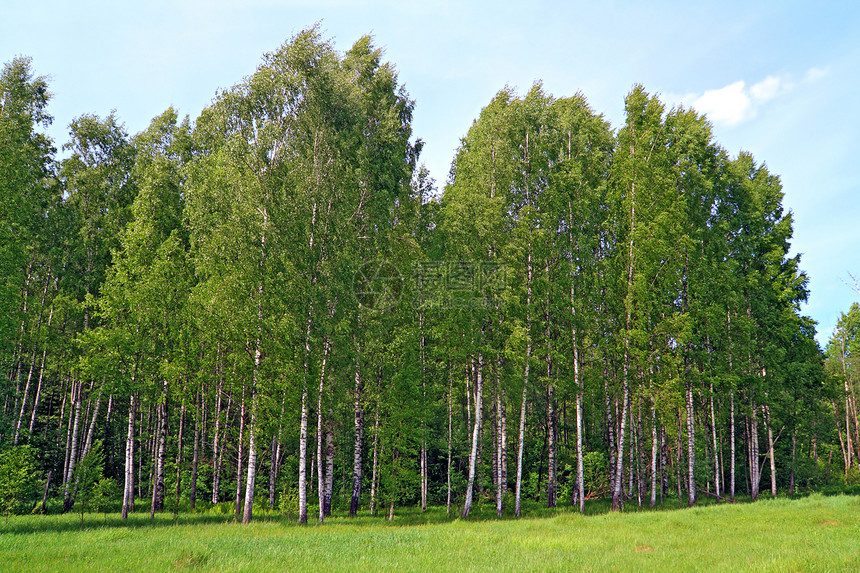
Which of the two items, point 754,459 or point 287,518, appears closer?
point 287,518

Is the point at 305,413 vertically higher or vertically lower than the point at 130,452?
higher

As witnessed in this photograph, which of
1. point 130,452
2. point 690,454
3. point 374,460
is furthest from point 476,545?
point 690,454

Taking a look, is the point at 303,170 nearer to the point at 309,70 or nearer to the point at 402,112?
the point at 309,70

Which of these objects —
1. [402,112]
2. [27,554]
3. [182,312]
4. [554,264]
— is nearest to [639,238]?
[554,264]

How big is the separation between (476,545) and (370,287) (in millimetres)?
13002

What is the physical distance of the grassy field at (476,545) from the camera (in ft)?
36.6

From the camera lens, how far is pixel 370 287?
24.1 meters

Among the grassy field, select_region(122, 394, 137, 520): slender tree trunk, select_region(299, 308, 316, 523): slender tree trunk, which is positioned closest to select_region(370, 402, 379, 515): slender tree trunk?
select_region(299, 308, 316, 523): slender tree trunk

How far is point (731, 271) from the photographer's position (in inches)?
1126

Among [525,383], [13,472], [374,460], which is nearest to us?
[13,472]

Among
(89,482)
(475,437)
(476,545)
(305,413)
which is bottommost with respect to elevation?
(476,545)

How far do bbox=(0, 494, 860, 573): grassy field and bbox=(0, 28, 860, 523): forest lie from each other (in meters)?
→ 3.71

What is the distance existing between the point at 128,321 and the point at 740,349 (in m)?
32.4

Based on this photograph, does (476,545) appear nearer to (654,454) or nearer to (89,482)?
(654,454)
